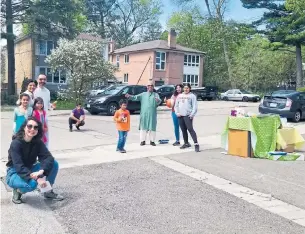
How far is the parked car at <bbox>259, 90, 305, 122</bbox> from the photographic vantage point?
16656 millimetres

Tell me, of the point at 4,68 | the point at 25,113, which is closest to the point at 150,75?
the point at 4,68

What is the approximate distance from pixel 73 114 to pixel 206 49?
138 ft

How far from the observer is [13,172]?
17.1 feet

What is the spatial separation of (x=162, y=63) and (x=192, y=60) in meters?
4.64

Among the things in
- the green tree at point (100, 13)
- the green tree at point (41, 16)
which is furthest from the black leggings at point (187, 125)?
the green tree at point (100, 13)

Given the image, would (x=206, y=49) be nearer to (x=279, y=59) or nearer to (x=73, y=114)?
(x=279, y=59)

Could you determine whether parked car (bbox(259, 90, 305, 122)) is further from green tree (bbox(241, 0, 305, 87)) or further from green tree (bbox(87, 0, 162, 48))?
green tree (bbox(87, 0, 162, 48))

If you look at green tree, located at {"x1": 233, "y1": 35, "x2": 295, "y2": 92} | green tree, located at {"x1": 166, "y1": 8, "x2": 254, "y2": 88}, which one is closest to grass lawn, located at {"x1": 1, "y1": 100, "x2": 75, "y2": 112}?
green tree, located at {"x1": 233, "y1": 35, "x2": 295, "y2": 92}

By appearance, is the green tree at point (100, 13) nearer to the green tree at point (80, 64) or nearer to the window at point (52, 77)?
the window at point (52, 77)

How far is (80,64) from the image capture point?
27.1m

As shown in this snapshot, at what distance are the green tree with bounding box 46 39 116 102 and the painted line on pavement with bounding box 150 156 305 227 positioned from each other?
1922 centimetres

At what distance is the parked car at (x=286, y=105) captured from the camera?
16656 millimetres

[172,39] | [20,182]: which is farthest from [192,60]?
[20,182]

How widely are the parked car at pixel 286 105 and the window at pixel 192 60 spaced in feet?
104
